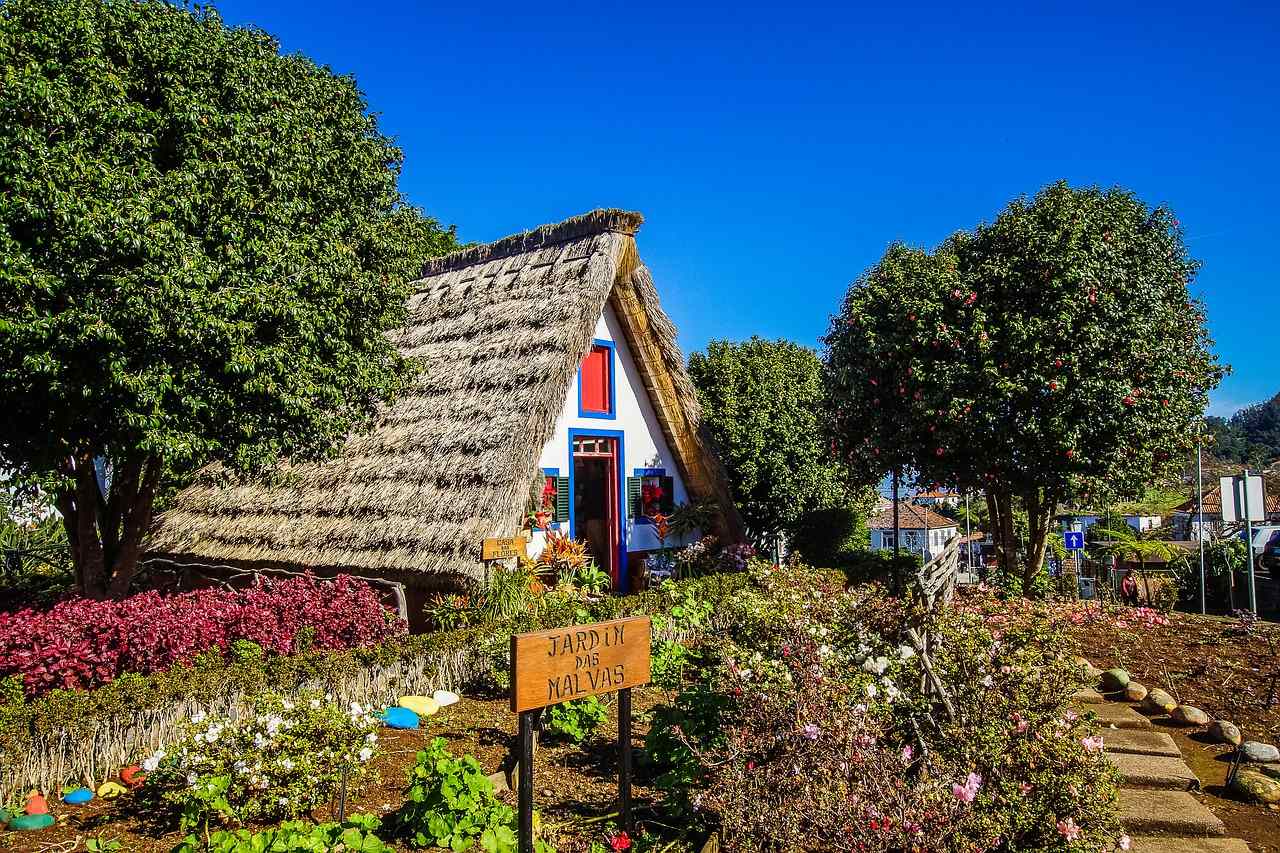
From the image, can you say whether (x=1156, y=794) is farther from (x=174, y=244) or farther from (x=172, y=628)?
(x=174, y=244)

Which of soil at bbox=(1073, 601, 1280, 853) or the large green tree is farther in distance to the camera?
the large green tree

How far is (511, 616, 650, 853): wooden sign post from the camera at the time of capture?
4.56 m

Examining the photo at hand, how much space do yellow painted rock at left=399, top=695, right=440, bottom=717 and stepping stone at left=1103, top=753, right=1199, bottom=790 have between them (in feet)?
18.5

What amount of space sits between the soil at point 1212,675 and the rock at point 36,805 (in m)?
7.74

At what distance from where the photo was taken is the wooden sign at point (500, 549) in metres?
10.2

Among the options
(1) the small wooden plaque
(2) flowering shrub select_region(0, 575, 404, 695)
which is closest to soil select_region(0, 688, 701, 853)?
(1) the small wooden plaque

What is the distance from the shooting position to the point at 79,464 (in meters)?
10.4

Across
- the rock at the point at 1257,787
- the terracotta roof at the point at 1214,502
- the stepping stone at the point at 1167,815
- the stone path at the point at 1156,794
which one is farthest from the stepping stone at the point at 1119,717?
the terracotta roof at the point at 1214,502

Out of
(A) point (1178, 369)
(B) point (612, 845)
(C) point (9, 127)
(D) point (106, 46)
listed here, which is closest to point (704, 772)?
(B) point (612, 845)

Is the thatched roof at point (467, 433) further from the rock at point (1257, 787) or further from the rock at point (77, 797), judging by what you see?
the rock at point (1257, 787)

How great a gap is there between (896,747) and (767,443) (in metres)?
13.6

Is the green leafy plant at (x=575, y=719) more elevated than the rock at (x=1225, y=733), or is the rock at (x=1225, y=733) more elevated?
the green leafy plant at (x=575, y=719)

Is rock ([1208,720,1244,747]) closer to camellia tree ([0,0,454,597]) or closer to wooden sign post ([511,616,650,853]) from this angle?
wooden sign post ([511,616,650,853])

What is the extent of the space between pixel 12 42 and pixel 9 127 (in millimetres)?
1133
